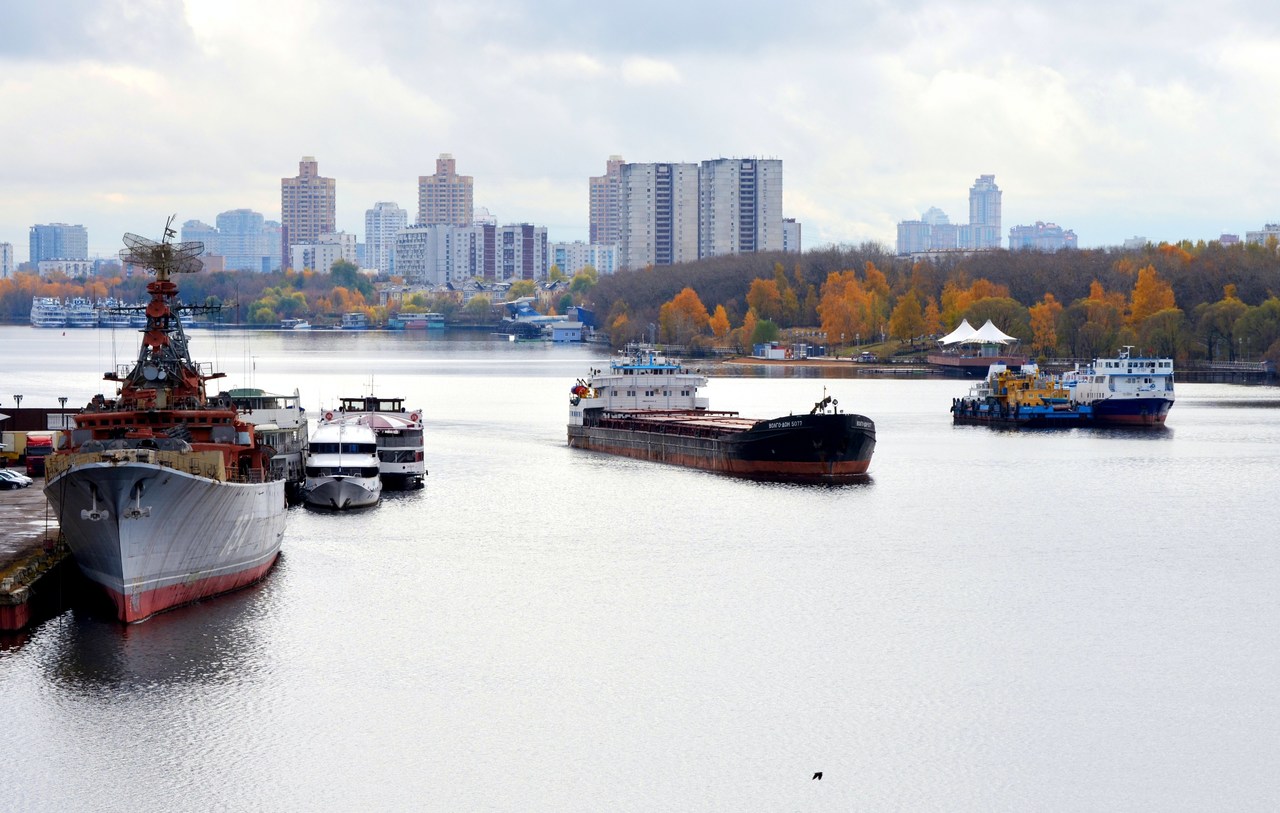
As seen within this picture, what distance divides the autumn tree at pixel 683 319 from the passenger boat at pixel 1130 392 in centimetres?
9728

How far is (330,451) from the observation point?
50.2 meters

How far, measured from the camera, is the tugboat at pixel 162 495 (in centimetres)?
3198

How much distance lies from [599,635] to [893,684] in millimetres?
6353

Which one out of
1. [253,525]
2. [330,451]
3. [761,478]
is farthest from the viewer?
[761,478]

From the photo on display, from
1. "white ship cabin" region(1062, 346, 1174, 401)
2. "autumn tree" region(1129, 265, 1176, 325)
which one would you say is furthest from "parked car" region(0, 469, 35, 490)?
"autumn tree" region(1129, 265, 1176, 325)

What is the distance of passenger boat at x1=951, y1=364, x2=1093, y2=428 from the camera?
296 ft

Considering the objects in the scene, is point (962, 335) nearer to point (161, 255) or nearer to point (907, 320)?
point (907, 320)

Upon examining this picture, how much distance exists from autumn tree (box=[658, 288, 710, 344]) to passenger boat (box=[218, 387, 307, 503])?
131138mm

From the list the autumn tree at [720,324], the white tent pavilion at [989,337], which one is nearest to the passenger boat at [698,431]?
the white tent pavilion at [989,337]

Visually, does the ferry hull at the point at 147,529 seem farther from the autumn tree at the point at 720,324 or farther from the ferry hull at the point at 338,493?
the autumn tree at the point at 720,324

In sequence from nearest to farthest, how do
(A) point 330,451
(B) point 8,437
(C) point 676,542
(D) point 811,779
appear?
(D) point 811,779
(C) point 676,542
(A) point 330,451
(B) point 8,437

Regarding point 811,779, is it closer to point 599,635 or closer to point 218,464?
point 599,635

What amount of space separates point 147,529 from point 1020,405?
6563cm

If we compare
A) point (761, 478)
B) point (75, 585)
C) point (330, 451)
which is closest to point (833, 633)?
point (75, 585)
